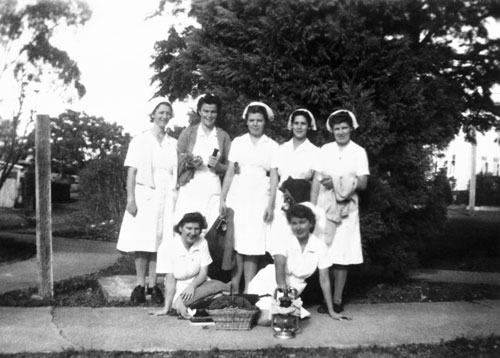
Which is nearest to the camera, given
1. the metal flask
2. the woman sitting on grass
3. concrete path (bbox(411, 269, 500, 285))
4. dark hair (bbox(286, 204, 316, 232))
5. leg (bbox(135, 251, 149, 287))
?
the metal flask

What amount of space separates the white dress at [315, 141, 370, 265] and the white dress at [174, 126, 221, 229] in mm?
1076

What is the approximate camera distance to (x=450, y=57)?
31.2 feet

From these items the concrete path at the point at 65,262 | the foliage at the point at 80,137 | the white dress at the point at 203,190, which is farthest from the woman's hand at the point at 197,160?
the foliage at the point at 80,137

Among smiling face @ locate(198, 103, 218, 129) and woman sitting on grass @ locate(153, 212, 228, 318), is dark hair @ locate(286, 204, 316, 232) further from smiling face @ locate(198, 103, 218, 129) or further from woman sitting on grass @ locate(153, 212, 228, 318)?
smiling face @ locate(198, 103, 218, 129)

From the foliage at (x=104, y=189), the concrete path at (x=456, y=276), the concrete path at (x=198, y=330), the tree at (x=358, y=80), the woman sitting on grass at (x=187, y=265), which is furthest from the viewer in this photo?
the foliage at (x=104, y=189)

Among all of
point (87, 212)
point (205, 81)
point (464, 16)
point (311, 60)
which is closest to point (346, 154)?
point (311, 60)

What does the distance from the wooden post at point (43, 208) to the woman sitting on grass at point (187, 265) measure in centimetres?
141

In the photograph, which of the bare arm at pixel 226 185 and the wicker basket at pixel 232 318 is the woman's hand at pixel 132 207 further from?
the wicker basket at pixel 232 318

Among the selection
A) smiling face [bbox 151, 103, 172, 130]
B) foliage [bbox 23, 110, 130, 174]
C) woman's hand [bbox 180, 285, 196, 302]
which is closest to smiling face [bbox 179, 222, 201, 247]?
woman's hand [bbox 180, 285, 196, 302]

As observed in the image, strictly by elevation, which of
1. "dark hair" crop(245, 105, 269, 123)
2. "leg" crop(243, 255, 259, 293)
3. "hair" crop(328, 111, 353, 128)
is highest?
"dark hair" crop(245, 105, 269, 123)

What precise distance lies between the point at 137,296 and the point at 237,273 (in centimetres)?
103

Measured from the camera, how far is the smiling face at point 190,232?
5152 millimetres

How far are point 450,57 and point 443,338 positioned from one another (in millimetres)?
6212

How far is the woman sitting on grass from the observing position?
513cm
